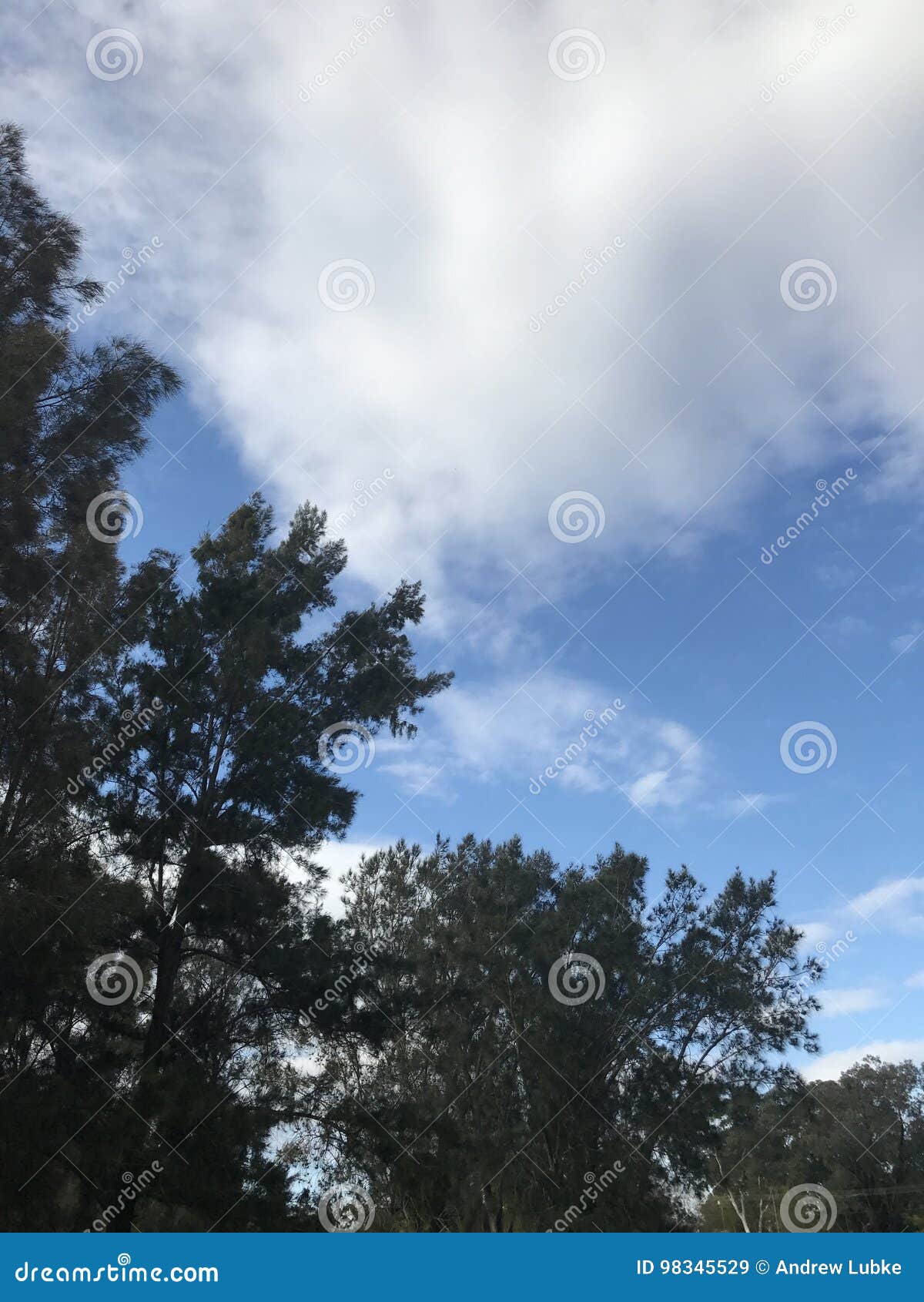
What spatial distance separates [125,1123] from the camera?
10.3 m

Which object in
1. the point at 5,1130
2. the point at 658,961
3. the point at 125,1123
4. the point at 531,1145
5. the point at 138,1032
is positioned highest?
the point at 658,961

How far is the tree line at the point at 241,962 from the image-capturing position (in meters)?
10.1

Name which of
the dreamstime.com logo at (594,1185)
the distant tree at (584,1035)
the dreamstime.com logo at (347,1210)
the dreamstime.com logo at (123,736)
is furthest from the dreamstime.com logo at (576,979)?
the dreamstime.com logo at (123,736)

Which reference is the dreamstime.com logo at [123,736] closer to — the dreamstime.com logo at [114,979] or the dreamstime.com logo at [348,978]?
the dreamstime.com logo at [114,979]

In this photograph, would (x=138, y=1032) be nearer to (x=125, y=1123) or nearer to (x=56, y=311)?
(x=125, y=1123)

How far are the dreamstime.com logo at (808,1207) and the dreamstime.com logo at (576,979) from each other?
32.6 ft

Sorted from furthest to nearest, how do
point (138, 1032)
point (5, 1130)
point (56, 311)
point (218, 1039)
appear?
1. point (218, 1039)
2. point (138, 1032)
3. point (56, 311)
4. point (5, 1130)

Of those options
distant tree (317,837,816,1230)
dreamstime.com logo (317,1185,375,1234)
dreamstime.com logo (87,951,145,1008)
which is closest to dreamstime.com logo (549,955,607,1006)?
distant tree (317,837,816,1230)

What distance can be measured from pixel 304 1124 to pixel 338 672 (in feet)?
23.5

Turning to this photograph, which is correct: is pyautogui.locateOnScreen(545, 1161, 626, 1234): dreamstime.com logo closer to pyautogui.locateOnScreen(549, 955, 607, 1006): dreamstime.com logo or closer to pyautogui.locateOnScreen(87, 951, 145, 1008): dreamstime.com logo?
pyautogui.locateOnScreen(549, 955, 607, 1006): dreamstime.com logo

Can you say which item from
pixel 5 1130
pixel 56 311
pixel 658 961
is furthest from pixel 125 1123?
pixel 658 961

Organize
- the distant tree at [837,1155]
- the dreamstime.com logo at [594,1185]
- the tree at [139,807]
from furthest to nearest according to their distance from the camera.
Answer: the distant tree at [837,1155], the dreamstime.com logo at [594,1185], the tree at [139,807]

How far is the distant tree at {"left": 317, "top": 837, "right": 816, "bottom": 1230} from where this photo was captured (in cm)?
2027

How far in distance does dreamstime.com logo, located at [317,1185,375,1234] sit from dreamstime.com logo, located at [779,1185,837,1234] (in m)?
16.2
